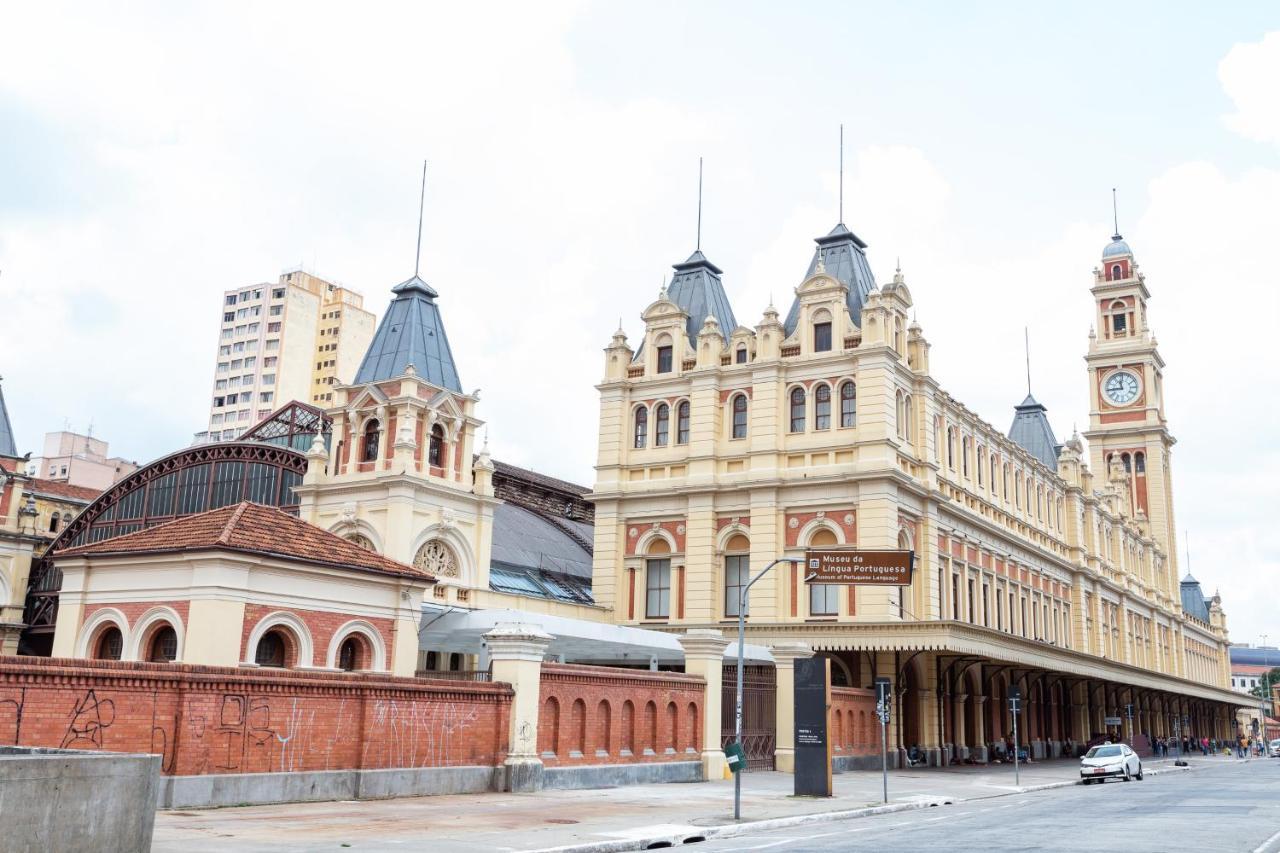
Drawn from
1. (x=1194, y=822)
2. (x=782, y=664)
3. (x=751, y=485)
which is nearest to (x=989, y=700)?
(x=751, y=485)

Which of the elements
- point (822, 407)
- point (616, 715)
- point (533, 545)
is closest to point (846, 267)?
point (822, 407)

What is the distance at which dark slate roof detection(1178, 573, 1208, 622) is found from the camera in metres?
119

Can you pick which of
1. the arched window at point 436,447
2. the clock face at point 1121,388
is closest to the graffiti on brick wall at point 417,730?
the arched window at point 436,447

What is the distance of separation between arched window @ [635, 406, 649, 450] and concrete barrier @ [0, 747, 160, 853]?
3960 cm

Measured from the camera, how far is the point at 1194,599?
120812mm

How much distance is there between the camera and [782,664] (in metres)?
38.0

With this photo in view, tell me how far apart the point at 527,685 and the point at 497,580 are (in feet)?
60.0

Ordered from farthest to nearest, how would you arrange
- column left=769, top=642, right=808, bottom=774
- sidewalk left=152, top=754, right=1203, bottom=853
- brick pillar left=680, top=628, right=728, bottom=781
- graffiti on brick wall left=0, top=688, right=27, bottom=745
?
column left=769, top=642, right=808, bottom=774
brick pillar left=680, top=628, right=728, bottom=781
graffiti on brick wall left=0, top=688, right=27, bottom=745
sidewalk left=152, top=754, right=1203, bottom=853

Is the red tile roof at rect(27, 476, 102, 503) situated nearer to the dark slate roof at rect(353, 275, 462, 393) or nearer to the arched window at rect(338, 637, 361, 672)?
the dark slate roof at rect(353, 275, 462, 393)

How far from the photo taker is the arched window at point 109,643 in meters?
29.6

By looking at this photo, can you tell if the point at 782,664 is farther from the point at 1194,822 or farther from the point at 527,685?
the point at 1194,822

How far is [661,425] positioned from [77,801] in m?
40.8

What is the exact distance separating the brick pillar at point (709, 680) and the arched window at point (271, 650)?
11716mm

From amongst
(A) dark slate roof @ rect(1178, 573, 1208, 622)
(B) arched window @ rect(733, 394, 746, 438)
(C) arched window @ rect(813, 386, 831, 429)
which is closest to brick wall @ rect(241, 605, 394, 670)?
(B) arched window @ rect(733, 394, 746, 438)
